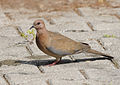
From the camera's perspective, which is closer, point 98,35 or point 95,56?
point 95,56

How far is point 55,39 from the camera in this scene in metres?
6.39

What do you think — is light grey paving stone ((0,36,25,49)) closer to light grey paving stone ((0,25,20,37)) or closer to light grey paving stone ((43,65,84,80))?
light grey paving stone ((0,25,20,37))

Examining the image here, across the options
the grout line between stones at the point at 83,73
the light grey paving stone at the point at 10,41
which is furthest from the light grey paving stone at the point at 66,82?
the light grey paving stone at the point at 10,41

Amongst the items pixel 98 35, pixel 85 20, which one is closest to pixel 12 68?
pixel 98 35

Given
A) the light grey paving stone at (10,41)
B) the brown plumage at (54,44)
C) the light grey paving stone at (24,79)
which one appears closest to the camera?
the light grey paving stone at (24,79)

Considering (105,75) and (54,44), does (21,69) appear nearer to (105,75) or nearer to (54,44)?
(54,44)

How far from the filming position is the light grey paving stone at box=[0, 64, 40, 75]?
6.17m

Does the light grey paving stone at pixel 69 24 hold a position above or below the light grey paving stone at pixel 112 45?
above

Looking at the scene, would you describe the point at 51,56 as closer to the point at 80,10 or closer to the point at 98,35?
the point at 98,35

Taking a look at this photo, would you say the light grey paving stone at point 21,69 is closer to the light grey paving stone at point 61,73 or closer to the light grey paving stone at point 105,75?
the light grey paving stone at point 61,73

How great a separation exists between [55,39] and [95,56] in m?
0.89

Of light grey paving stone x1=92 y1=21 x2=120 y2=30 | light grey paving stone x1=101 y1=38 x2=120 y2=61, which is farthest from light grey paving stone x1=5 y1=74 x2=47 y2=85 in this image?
light grey paving stone x1=92 y1=21 x2=120 y2=30

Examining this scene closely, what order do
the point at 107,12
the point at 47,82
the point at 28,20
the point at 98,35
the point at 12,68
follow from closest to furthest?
the point at 47,82 < the point at 12,68 < the point at 98,35 < the point at 28,20 < the point at 107,12

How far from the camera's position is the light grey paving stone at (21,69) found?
6.17 metres
